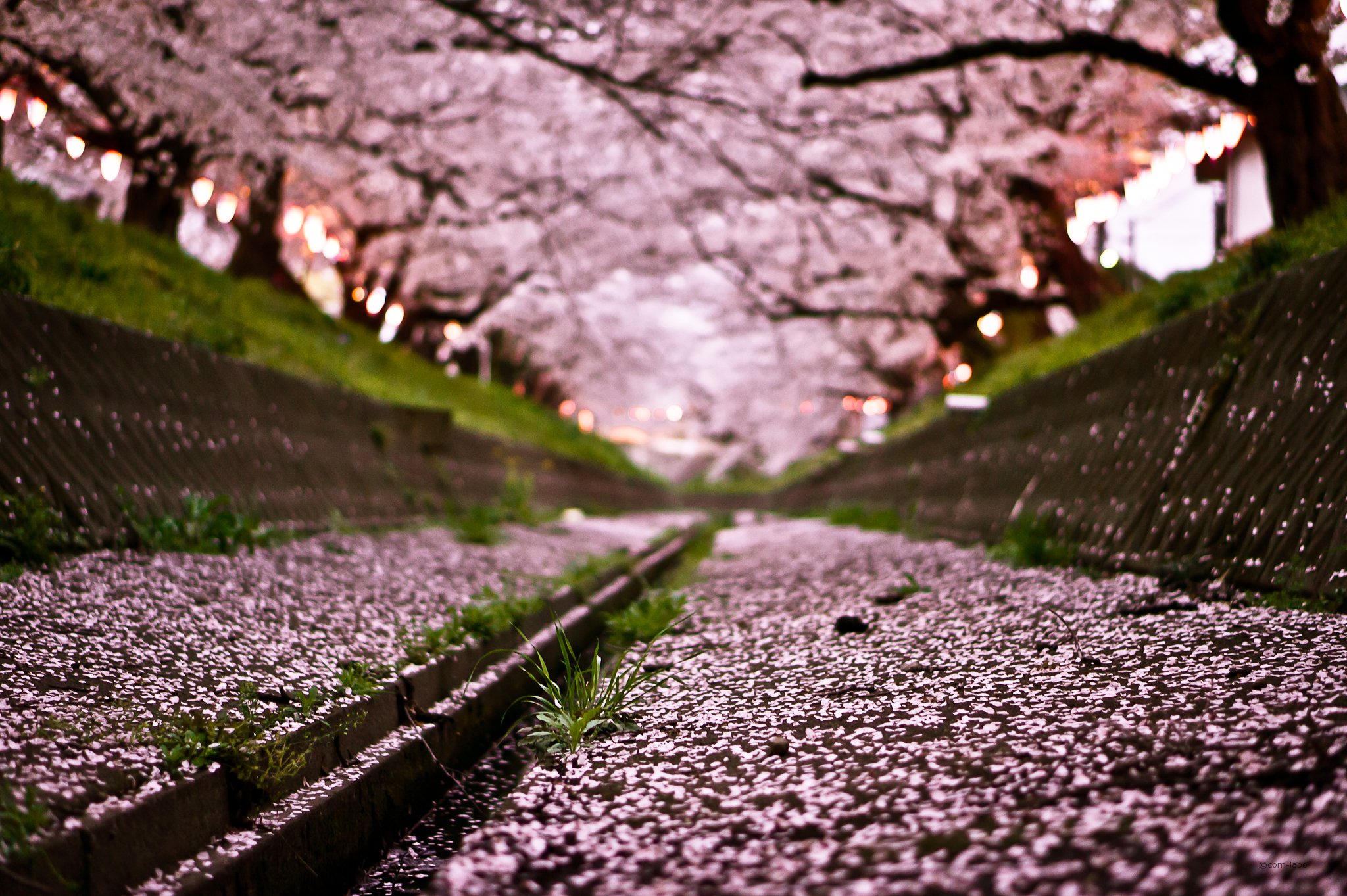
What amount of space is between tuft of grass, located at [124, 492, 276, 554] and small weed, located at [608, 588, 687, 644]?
1950 millimetres

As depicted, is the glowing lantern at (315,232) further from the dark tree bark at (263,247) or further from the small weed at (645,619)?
the small weed at (645,619)

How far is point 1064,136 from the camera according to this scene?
12.5m

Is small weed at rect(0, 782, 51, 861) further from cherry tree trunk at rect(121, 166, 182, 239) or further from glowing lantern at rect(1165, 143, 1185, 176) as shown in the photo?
glowing lantern at rect(1165, 143, 1185, 176)

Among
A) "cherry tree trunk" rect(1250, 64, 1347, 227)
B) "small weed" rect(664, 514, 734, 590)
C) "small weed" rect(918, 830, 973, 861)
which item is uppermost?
"cherry tree trunk" rect(1250, 64, 1347, 227)

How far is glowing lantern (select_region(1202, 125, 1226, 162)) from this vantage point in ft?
44.4

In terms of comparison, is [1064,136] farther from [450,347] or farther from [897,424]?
[450,347]

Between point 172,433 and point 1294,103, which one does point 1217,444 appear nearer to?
point 1294,103

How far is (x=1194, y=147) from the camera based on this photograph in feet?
46.6

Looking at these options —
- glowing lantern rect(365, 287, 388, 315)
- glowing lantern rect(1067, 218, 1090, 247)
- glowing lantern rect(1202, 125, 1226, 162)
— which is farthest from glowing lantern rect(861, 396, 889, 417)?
glowing lantern rect(365, 287, 388, 315)

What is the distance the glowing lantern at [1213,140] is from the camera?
13.5 metres

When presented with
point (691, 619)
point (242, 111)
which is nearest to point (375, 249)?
point (242, 111)

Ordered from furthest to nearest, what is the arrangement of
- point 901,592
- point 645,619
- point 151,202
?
point 151,202
point 901,592
point 645,619

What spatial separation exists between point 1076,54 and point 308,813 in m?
7.54

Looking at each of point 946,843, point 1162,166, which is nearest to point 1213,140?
point 1162,166
